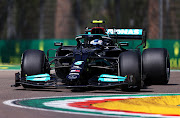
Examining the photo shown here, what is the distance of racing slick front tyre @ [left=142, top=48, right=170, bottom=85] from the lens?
16203 mm

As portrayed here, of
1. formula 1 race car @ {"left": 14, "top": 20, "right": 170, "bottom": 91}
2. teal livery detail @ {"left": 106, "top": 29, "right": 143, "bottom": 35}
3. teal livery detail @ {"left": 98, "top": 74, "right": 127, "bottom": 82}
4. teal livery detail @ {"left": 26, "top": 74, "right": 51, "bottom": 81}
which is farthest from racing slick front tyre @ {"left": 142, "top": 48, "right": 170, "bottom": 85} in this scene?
teal livery detail @ {"left": 26, "top": 74, "right": 51, "bottom": 81}

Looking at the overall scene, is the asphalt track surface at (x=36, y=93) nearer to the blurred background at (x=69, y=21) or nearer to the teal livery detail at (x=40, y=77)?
the teal livery detail at (x=40, y=77)

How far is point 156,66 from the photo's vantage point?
1620cm

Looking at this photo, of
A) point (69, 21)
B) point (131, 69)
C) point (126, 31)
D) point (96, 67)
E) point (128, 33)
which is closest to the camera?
point (131, 69)

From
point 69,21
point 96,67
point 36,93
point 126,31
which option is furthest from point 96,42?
point 69,21

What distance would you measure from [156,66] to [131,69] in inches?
86.2

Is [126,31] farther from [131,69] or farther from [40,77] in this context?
[40,77]

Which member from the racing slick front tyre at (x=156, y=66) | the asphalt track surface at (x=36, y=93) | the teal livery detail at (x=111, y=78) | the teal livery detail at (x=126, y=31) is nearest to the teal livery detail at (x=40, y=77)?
the asphalt track surface at (x=36, y=93)

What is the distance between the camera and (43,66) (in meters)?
15.3

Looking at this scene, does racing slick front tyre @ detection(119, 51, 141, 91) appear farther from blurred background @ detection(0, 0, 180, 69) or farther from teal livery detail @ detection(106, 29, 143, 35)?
blurred background @ detection(0, 0, 180, 69)

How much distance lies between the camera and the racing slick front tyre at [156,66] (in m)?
16.2

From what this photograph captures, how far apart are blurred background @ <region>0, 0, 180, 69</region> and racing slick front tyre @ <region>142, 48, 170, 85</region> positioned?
2.70 metres

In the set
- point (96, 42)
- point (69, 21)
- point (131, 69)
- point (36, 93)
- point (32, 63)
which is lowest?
point (36, 93)

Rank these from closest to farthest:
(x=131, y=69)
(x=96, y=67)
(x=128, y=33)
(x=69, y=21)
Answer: (x=131, y=69)
(x=96, y=67)
(x=128, y=33)
(x=69, y=21)
